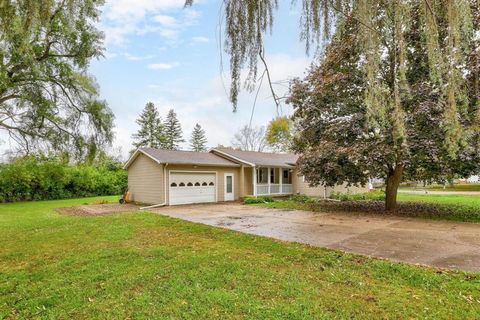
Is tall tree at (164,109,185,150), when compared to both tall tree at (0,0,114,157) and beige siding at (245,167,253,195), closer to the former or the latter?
beige siding at (245,167,253,195)

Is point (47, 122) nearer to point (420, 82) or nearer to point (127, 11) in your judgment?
point (127, 11)

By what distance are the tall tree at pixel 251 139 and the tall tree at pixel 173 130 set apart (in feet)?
33.4

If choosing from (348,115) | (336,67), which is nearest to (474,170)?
(348,115)

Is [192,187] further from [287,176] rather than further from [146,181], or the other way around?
[287,176]

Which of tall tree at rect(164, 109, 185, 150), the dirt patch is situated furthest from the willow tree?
tall tree at rect(164, 109, 185, 150)

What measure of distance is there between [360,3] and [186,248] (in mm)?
5354

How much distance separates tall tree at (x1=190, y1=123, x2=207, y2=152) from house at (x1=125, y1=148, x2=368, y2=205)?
96.8 ft

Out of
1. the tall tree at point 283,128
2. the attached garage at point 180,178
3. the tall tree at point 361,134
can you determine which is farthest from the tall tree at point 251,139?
Result: the tall tree at point 361,134

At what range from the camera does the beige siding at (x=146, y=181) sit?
52.1ft

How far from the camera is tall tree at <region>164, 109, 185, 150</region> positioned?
46906 millimetres

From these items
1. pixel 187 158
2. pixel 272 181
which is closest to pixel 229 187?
pixel 187 158

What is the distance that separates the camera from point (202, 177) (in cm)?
1731

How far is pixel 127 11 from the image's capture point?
4.05 meters

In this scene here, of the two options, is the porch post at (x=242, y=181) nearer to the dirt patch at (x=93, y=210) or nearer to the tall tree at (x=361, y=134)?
the tall tree at (x=361, y=134)
